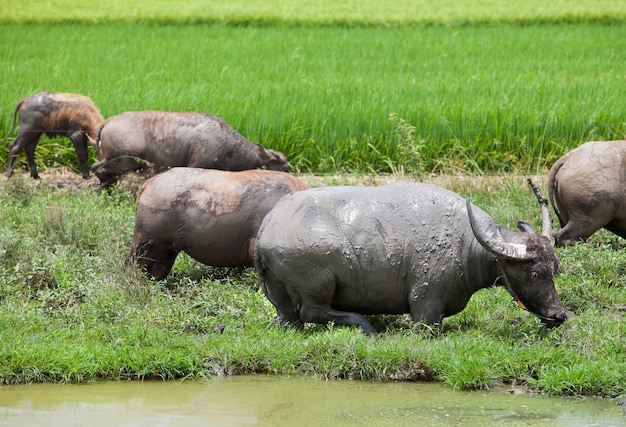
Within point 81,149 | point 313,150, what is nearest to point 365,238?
point 313,150

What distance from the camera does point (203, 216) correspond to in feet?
26.9

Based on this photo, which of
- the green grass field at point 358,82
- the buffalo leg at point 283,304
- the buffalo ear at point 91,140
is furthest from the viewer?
A: the green grass field at point 358,82

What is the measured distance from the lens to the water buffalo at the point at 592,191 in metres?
8.89

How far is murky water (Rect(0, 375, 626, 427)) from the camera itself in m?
5.78

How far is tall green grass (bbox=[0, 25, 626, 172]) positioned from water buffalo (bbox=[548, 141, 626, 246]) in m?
2.78

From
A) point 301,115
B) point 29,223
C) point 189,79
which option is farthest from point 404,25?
point 29,223

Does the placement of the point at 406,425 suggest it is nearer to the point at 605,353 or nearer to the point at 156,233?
the point at 605,353

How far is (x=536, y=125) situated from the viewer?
13.0 m

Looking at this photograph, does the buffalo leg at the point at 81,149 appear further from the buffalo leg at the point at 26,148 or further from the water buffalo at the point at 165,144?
the water buffalo at the point at 165,144

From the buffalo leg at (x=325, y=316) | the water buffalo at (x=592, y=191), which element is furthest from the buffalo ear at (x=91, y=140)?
the water buffalo at (x=592, y=191)

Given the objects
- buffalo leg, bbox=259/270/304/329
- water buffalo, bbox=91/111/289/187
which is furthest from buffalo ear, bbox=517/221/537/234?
water buffalo, bbox=91/111/289/187

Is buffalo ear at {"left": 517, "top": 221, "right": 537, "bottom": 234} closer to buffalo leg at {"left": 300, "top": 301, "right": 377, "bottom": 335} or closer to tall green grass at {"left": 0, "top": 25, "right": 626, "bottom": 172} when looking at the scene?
buffalo leg at {"left": 300, "top": 301, "right": 377, "bottom": 335}

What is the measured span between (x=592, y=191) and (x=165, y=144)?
437 cm

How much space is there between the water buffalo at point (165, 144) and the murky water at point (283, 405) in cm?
459
